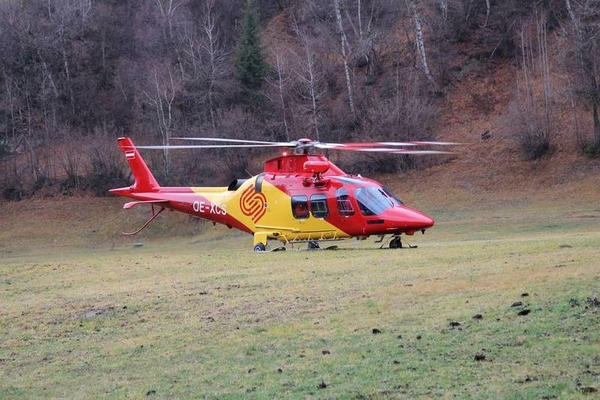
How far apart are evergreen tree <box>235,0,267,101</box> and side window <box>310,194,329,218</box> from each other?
3277 cm

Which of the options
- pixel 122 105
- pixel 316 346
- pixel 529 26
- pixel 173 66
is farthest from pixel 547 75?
pixel 316 346

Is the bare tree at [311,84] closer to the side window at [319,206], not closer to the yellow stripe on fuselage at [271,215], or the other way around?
the yellow stripe on fuselage at [271,215]

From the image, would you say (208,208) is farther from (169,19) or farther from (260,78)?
(169,19)

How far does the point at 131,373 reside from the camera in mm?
11734

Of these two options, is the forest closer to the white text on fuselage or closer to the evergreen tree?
the evergreen tree

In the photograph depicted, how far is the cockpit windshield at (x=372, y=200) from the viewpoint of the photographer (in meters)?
24.7

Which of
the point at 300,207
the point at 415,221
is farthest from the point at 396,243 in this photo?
the point at 300,207

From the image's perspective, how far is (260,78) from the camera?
57938 millimetres

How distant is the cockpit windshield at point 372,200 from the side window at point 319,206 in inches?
38.2

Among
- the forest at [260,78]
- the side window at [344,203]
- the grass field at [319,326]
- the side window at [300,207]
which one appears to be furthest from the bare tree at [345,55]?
the grass field at [319,326]

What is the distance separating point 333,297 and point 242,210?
12108 millimetres

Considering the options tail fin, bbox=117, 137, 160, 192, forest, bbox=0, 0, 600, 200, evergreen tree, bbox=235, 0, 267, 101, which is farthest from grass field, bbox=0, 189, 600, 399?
evergreen tree, bbox=235, 0, 267, 101

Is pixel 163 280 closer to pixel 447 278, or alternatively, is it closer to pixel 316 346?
pixel 447 278

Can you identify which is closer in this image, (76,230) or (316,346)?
(316,346)
